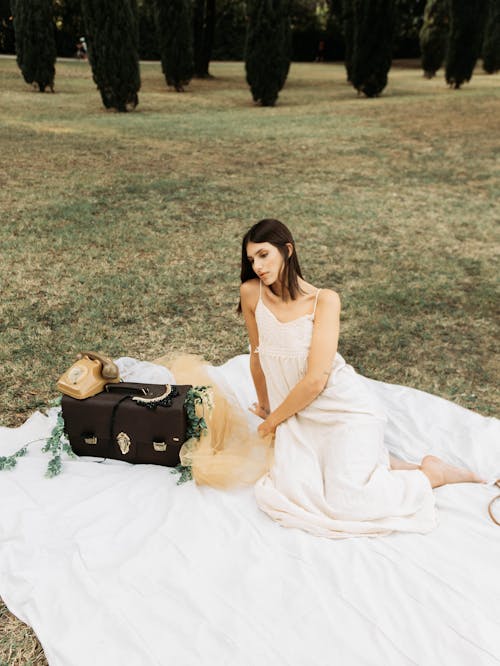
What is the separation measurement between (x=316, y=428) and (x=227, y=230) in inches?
193

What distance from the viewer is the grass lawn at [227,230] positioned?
4.64 m

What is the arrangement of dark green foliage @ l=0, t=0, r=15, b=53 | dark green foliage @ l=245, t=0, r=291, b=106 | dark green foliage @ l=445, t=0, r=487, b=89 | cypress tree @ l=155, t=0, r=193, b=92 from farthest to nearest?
dark green foliage @ l=0, t=0, r=15, b=53 → cypress tree @ l=155, t=0, r=193, b=92 → dark green foliage @ l=445, t=0, r=487, b=89 → dark green foliage @ l=245, t=0, r=291, b=106

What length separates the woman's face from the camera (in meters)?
2.76

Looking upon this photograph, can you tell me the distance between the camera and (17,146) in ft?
34.9

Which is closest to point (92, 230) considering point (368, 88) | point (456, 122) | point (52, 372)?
point (52, 372)

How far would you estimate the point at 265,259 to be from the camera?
2.78 m

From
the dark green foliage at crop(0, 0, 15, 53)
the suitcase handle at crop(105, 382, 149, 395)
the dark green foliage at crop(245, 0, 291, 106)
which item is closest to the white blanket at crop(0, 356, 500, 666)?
the suitcase handle at crop(105, 382, 149, 395)

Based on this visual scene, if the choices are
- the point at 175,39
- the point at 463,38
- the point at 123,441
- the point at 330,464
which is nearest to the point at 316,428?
the point at 330,464

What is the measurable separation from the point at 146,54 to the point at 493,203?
23.2 m

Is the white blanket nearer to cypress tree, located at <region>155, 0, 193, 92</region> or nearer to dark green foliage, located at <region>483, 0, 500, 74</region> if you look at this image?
cypress tree, located at <region>155, 0, 193, 92</region>

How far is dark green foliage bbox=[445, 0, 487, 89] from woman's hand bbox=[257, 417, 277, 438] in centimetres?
1705

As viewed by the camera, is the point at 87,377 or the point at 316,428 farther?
the point at 87,377

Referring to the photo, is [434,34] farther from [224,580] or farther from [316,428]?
[224,580]

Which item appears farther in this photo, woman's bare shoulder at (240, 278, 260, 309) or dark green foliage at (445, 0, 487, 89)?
dark green foliage at (445, 0, 487, 89)
